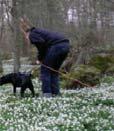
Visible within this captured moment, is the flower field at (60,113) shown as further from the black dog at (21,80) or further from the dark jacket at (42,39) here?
the dark jacket at (42,39)

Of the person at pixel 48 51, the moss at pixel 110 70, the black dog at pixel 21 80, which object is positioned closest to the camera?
the person at pixel 48 51

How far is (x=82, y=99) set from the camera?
1288 cm

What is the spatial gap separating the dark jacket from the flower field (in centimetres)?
162

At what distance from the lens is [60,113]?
1045 cm

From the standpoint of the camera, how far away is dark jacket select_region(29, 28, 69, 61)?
1321 centimetres

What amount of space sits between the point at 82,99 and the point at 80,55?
1214cm

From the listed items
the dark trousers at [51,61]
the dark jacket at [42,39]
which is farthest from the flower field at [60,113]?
the dark jacket at [42,39]

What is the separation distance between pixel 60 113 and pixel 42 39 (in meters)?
3.44

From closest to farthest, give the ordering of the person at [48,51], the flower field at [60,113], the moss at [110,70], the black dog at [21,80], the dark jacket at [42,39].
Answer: the flower field at [60,113]
the dark jacket at [42,39]
the person at [48,51]
the black dog at [21,80]
the moss at [110,70]

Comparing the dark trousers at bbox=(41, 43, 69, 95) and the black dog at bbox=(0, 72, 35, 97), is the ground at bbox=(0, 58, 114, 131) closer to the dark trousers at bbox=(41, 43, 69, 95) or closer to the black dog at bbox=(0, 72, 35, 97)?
the black dog at bbox=(0, 72, 35, 97)

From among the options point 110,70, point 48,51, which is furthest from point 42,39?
point 110,70

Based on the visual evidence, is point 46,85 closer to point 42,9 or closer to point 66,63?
point 66,63

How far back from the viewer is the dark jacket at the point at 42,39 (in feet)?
43.3

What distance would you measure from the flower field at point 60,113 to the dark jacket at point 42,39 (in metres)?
1.62
